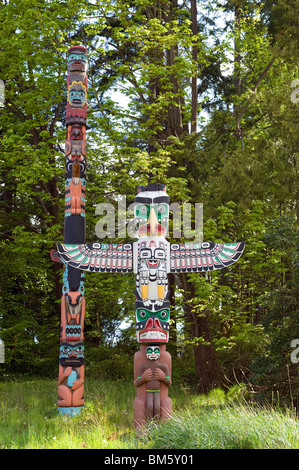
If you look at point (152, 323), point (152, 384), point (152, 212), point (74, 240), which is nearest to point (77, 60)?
point (74, 240)

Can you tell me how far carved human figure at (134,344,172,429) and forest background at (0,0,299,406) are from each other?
2.12m

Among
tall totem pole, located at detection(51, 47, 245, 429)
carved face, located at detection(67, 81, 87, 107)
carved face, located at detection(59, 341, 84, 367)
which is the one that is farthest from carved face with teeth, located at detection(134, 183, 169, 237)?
carved face, located at detection(67, 81, 87, 107)

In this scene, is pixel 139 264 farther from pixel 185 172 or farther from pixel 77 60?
pixel 185 172

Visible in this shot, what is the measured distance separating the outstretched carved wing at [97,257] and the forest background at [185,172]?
116 inches

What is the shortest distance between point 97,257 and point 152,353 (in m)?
1.69

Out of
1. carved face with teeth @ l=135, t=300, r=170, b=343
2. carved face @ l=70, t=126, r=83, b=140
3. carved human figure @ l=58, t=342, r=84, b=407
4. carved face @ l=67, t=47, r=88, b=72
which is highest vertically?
carved face @ l=67, t=47, r=88, b=72

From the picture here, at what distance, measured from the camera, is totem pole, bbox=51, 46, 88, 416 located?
858 cm

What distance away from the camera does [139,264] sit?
760cm

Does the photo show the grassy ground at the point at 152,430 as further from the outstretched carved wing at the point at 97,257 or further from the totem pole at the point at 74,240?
the outstretched carved wing at the point at 97,257

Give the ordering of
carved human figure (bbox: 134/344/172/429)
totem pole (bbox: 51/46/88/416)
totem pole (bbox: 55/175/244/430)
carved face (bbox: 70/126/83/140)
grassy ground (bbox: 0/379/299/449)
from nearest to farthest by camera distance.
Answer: grassy ground (bbox: 0/379/299/449), carved human figure (bbox: 134/344/172/429), totem pole (bbox: 55/175/244/430), totem pole (bbox: 51/46/88/416), carved face (bbox: 70/126/83/140)

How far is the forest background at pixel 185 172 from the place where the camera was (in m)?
10.2

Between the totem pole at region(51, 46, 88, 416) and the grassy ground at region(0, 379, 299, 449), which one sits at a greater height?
the totem pole at region(51, 46, 88, 416)

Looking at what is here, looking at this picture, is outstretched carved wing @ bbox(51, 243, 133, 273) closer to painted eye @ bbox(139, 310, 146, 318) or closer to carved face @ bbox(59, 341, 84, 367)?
painted eye @ bbox(139, 310, 146, 318)
